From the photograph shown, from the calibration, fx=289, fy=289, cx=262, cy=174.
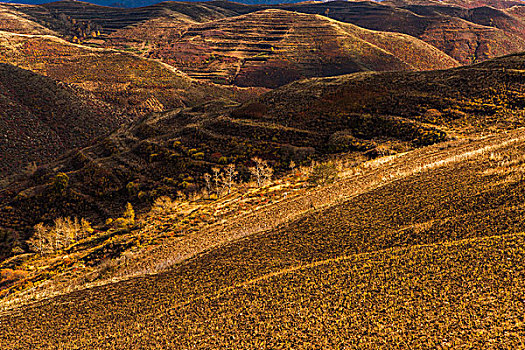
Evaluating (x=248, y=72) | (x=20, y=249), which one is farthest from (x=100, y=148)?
(x=248, y=72)

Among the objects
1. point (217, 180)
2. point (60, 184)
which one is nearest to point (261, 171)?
point (217, 180)

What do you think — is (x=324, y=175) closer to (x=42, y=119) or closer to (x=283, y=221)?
(x=283, y=221)

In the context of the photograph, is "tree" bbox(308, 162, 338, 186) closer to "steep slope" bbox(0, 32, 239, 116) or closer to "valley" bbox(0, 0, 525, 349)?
"valley" bbox(0, 0, 525, 349)

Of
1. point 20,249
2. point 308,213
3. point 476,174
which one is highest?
point 476,174

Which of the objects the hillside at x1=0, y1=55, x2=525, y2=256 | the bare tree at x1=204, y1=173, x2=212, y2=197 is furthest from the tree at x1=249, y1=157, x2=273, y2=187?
the bare tree at x1=204, y1=173, x2=212, y2=197

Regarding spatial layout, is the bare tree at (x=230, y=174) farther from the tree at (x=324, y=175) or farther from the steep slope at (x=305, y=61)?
the steep slope at (x=305, y=61)

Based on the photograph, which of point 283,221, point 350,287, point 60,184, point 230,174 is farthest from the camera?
→ point 60,184

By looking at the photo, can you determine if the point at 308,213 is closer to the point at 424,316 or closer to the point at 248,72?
the point at 424,316
